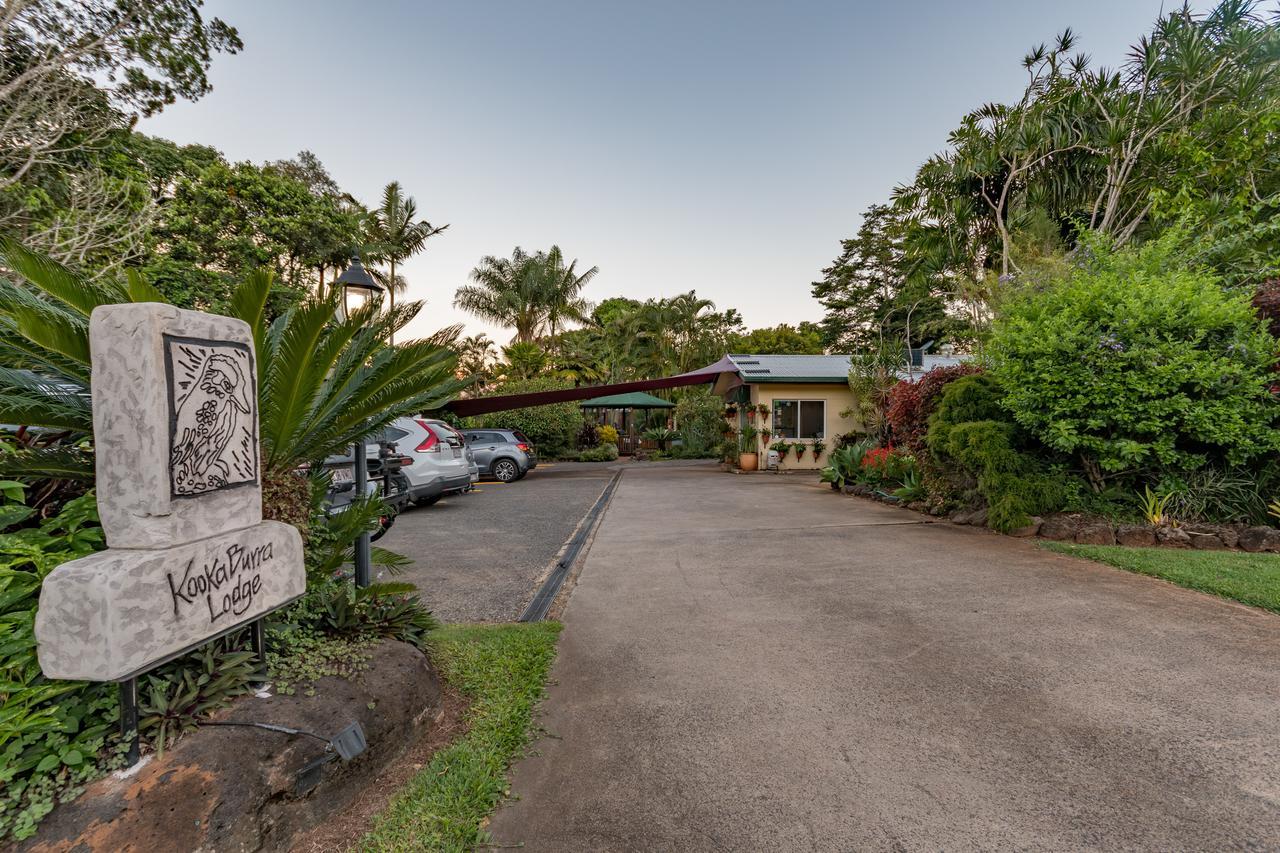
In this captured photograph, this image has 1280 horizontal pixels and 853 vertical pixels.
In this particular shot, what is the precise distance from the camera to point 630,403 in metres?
22.8

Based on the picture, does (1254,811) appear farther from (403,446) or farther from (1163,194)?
(1163,194)

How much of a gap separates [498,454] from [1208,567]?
13.5m

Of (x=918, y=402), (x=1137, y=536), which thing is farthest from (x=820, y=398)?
(x=1137, y=536)

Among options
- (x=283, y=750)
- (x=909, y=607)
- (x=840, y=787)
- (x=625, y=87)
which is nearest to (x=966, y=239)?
(x=625, y=87)

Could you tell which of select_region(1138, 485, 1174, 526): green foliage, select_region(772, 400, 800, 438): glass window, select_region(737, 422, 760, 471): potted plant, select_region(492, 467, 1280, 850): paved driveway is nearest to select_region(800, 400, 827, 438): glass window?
select_region(772, 400, 800, 438): glass window

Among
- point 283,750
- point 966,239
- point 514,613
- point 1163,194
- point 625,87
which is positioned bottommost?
point 514,613

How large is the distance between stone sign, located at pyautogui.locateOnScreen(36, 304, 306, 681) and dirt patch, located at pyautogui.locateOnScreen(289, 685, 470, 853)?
83 centimetres

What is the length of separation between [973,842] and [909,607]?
8.56 ft

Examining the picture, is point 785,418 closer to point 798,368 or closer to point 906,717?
point 798,368

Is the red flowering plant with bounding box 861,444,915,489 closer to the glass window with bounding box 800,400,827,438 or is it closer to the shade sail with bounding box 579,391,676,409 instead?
the glass window with bounding box 800,400,827,438

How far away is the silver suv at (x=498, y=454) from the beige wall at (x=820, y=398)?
24.3ft

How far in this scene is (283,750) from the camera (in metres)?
1.87

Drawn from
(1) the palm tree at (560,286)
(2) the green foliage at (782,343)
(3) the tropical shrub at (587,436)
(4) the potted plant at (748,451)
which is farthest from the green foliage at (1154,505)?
(2) the green foliage at (782,343)

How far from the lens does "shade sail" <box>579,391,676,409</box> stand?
2262 cm
